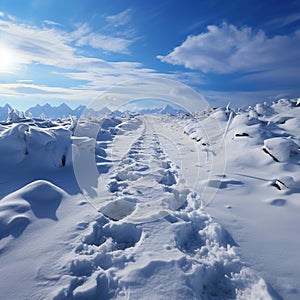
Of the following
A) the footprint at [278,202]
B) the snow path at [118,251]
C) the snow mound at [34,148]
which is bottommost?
the snow path at [118,251]

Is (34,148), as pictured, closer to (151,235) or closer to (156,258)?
(151,235)

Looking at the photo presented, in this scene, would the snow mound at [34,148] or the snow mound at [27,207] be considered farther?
→ the snow mound at [34,148]

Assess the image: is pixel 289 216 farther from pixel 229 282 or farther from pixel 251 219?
pixel 229 282

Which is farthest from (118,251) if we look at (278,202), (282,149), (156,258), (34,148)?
(282,149)

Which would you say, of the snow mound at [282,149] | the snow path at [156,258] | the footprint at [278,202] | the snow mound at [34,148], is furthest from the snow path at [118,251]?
the snow mound at [282,149]

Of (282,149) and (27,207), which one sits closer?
(27,207)

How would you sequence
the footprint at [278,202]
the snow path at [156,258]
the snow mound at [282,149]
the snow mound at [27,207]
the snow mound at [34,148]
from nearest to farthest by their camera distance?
the snow path at [156,258] < the snow mound at [27,207] < the footprint at [278,202] < the snow mound at [282,149] < the snow mound at [34,148]

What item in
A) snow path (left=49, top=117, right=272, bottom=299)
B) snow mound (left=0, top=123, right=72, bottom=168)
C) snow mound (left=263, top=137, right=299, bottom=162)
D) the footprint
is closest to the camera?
snow path (left=49, top=117, right=272, bottom=299)

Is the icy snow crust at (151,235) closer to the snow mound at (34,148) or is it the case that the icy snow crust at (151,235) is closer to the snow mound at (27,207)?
the snow mound at (27,207)

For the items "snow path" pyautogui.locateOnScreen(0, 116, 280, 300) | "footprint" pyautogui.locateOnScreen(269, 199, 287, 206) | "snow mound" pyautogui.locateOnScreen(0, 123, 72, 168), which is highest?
"snow mound" pyautogui.locateOnScreen(0, 123, 72, 168)

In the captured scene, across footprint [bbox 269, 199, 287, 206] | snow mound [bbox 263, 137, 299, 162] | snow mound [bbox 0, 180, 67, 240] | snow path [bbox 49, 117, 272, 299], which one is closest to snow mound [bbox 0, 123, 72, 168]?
snow mound [bbox 0, 180, 67, 240]

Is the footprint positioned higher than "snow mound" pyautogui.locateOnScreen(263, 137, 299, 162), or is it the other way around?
"snow mound" pyautogui.locateOnScreen(263, 137, 299, 162)

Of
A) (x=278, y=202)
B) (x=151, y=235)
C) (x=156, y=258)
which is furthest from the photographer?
(x=278, y=202)

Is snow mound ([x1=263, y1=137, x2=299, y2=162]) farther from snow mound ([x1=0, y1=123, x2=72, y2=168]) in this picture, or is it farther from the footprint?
snow mound ([x1=0, y1=123, x2=72, y2=168])
